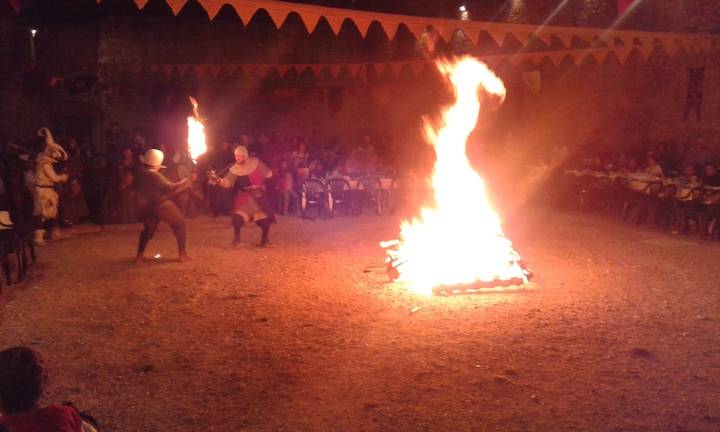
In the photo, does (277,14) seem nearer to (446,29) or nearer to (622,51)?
(446,29)

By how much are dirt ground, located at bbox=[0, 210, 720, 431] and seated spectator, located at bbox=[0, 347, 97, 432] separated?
6.24ft

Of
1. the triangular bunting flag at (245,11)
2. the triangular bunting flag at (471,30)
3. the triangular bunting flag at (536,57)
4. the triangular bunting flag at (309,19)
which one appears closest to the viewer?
the triangular bunting flag at (245,11)

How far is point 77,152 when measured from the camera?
14.0 m

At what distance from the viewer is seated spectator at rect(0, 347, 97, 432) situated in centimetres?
242

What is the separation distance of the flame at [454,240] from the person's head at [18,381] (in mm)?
5468

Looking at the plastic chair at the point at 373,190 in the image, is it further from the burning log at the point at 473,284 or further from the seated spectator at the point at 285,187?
the burning log at the point at 473,284

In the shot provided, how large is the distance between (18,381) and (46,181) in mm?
8785

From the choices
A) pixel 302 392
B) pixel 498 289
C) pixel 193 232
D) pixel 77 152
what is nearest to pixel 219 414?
pixel 302 392

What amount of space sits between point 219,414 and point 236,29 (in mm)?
15946

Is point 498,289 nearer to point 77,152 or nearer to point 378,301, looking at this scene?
point 378,301

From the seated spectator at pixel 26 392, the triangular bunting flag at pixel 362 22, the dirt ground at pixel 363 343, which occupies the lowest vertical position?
the dirt ground at pixel 363 343

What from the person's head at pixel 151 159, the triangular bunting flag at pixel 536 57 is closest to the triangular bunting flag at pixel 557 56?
the triangular bunting flag at pixel 536 57

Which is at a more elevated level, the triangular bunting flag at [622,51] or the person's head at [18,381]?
the triangular bunting flag at [622,51]

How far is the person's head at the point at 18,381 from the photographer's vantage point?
250 centimetres
